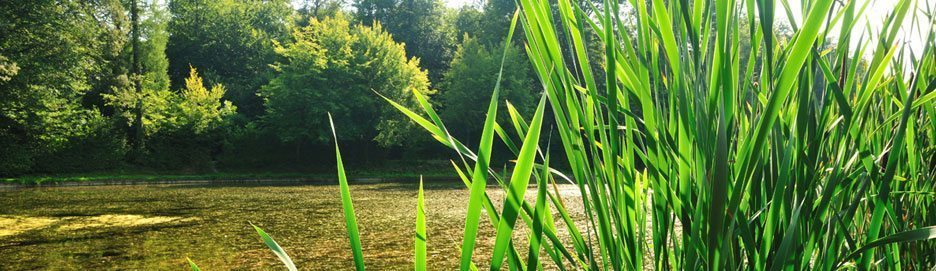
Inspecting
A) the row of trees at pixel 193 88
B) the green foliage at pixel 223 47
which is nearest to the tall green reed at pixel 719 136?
the row of trees at pixel 193 88

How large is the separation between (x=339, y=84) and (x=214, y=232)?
1303 cm

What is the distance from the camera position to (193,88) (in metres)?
17.7

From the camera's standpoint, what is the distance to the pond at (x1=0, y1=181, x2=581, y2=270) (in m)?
4.05

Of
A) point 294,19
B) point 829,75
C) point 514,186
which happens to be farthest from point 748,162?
point 294,19

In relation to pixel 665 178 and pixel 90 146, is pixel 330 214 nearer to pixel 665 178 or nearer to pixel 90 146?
pixel 665 178

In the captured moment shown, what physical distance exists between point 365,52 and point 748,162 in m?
18.1

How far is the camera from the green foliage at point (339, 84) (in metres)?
17.7

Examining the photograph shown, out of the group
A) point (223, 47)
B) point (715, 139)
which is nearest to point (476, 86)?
point (223, 47)

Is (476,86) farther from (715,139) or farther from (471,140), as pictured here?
(715,139)

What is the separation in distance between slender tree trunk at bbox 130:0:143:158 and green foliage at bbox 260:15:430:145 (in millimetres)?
3228

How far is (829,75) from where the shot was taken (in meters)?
0.53

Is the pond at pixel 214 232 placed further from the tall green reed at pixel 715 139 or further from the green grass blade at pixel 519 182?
the green grass blade at pixel 519 182

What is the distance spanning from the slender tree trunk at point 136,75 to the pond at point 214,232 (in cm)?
766

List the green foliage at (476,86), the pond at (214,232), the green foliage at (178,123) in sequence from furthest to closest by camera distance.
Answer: the green foliage at (476,86) < the green foliage at (178,123) < the pond at (214,232)
